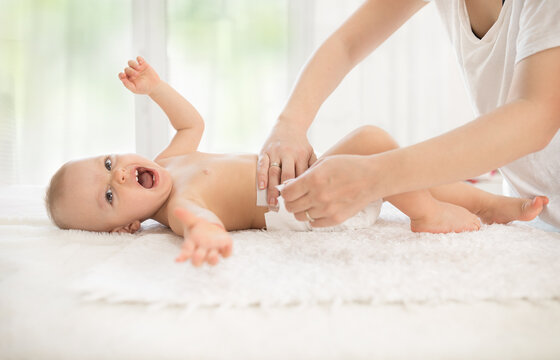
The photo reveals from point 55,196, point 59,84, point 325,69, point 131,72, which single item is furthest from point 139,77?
point 59,84

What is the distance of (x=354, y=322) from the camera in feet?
1.95

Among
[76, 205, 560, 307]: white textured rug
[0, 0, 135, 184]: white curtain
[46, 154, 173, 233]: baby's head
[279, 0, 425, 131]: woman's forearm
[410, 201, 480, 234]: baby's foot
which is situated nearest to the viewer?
[76, 205, 560, 307]: white textured rug

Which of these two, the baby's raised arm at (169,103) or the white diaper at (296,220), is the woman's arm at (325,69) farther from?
the baby's raised arm at (169,103)

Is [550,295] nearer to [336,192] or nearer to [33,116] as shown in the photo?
[336,192]

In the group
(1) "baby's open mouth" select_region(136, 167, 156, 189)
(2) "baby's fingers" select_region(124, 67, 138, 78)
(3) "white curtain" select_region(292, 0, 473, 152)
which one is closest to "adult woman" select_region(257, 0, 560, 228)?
(1) "baby's open mouth" select_region(136, 167, 156, 189)

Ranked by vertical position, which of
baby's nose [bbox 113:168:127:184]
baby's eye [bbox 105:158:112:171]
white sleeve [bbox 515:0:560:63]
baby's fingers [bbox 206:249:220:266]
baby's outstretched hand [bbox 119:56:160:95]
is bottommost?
baby's fingers [bbox 206:249:220:266]

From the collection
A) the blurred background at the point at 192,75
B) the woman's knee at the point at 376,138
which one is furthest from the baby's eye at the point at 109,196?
the blurred background at the point at 192,75

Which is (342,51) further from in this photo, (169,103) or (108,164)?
(108,164)

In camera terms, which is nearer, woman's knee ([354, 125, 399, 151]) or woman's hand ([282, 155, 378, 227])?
woman's hand ([282, 155, 378, 227])

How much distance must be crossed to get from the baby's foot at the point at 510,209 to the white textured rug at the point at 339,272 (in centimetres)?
19

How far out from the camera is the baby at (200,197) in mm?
1037

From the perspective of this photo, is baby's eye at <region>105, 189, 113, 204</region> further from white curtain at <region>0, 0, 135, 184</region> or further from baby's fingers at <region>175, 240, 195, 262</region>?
white curtain at <region>0, 0, 135, 184</region>

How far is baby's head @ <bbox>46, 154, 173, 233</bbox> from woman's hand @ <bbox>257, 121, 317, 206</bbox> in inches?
11.1

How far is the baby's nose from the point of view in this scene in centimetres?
112
